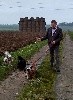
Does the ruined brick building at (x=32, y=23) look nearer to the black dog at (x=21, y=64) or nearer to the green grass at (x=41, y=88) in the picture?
the black dog at (x=21, y=64)

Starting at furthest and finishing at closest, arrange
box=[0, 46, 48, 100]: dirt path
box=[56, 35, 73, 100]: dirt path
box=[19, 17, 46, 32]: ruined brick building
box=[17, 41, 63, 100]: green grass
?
box=[19, 17, 46, 32]: ruined brick building
box=[0, 46, 48, 100]: dirt path
box=[56, 35, 73, 100]: dirt path
box=[17, 41, 63, 100]: green grass

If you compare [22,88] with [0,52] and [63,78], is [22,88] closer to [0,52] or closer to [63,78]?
[63,78]

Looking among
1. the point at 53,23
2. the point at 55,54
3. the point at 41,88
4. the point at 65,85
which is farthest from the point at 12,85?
the point at 53,23

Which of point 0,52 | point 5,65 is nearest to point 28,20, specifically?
point 0,52

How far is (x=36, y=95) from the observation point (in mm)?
11562

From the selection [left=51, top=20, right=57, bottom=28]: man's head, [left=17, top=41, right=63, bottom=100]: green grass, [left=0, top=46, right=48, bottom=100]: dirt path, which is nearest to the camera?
[left=17, top=41, right=63, bottom=100]: green grass

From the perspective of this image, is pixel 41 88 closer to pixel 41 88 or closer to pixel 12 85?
pixel 41 88

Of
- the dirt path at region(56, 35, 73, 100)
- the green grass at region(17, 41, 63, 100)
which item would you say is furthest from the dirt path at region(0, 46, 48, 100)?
the dirt path at region(56, 35, 73, 100)

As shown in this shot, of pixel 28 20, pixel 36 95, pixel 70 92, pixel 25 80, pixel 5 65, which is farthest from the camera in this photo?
pixel 28 20

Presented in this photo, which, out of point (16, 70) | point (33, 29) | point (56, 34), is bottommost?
point (33, 29)

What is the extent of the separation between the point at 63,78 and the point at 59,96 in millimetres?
3560

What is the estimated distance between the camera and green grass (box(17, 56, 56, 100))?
11.4m

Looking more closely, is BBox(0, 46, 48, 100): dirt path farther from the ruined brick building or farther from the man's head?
the ruined brick building

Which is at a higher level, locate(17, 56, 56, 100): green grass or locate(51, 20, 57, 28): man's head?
locate(51, 20, 57, 28): man's head
